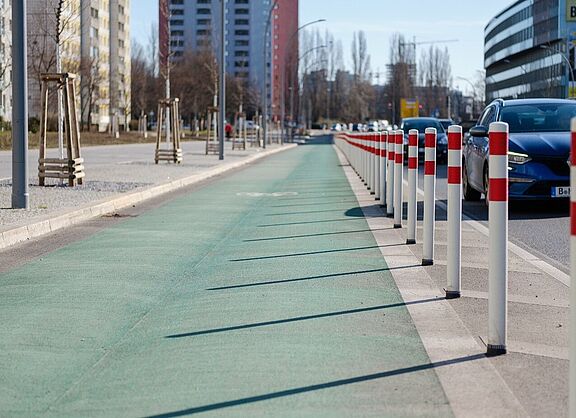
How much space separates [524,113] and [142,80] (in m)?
84.2

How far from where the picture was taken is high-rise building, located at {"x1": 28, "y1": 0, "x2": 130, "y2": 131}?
1043 inches

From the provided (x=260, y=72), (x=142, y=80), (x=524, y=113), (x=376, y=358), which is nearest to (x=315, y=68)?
(x=260, y=72)

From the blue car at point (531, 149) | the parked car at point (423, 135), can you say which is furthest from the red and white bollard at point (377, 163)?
the parked car at point (423, 135)

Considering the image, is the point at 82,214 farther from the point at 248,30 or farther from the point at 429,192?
the point at 248,30

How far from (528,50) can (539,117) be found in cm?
11044

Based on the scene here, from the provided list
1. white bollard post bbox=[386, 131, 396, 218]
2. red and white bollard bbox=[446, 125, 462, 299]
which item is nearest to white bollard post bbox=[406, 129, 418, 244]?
white bollard post bbox=[386, 131, 396, 218]

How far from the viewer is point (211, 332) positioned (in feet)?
20.3

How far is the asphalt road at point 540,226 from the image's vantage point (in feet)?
34.7

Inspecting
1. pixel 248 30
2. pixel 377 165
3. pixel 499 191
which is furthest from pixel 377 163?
pixel 248 30

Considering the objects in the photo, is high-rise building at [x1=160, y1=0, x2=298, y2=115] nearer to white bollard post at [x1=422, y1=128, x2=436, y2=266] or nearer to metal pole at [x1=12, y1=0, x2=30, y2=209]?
metal pole at [x1=12, y1=0, x2=30, y2=209]

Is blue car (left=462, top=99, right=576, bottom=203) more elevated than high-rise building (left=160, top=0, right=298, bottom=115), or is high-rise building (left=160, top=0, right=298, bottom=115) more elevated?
high-rise building (left=160, top=0, right=298, bottom=115)

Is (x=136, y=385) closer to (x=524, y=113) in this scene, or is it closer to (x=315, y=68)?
(x=524, y=113)

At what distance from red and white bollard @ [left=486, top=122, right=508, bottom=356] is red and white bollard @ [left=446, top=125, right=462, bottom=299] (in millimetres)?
1621

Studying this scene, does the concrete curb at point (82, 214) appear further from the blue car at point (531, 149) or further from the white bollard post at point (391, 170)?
the blue car at point (531, 149)
